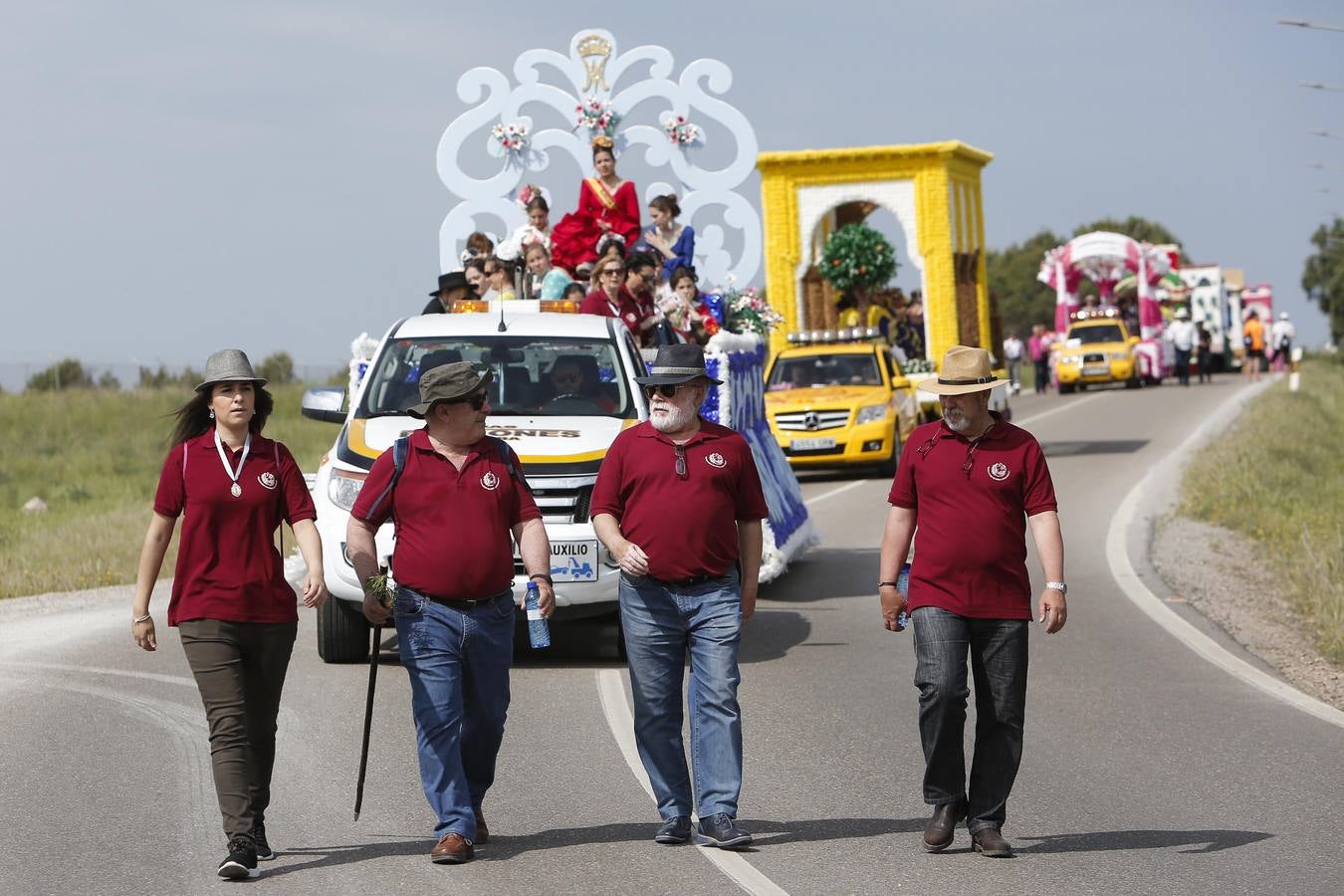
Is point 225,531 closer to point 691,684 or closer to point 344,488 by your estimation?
point 691,684

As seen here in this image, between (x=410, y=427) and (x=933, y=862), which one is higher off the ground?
(x=410, y=427)

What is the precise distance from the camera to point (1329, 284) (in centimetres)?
15150

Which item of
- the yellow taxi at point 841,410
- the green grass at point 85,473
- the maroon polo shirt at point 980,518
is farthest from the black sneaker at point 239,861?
the yellow taxi at point 841,410

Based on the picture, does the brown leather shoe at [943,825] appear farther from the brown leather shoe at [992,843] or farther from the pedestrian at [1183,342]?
the pedestrian at [1183,342]

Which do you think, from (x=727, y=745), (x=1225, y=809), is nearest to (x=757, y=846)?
(x=727, y=745)

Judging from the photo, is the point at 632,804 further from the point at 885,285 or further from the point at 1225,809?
the point at 885,285

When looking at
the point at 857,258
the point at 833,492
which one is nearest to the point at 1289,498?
the point at 833,492

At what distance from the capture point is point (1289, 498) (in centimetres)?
2191

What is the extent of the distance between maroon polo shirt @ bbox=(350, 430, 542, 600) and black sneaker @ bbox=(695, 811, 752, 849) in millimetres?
1138

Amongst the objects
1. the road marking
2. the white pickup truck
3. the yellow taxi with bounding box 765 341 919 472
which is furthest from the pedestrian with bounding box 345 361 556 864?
the yellow taxi with bounding box 765 341 919 472

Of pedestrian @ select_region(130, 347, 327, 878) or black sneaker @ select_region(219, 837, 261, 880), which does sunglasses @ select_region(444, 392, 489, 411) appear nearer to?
pedestrian @ select_region(130, 347, 327, 878)

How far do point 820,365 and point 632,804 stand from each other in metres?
20.5

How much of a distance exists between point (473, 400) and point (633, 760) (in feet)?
8.05

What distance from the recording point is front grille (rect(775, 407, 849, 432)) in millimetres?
27531
